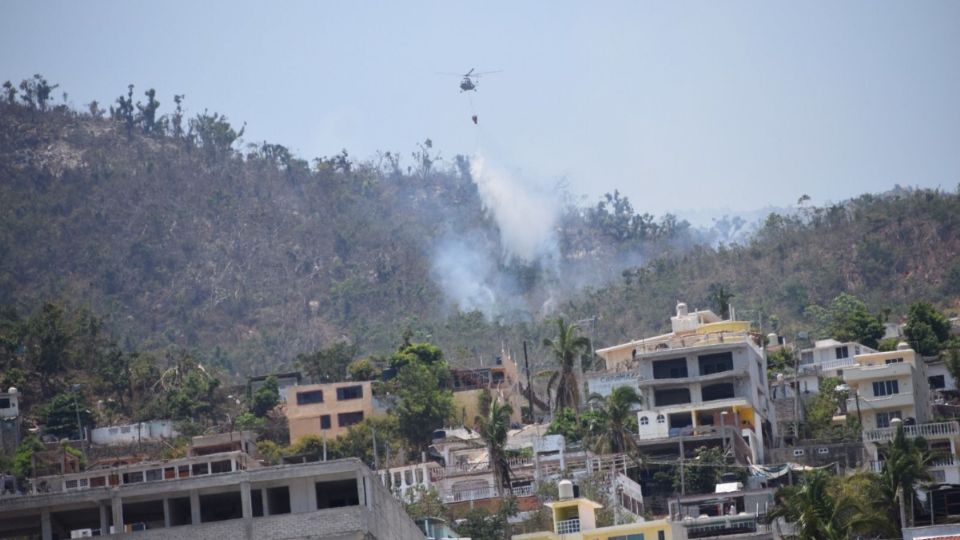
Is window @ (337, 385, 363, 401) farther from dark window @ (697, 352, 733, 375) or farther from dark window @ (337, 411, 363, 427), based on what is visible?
dark window @ (697, 352, 733, 375)

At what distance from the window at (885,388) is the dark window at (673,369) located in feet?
33.3

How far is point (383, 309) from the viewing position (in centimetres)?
19625

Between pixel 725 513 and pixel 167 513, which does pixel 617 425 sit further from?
pixel 167 513

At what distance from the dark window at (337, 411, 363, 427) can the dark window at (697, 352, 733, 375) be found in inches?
929

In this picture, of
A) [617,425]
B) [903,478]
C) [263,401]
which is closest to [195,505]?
[903,478]

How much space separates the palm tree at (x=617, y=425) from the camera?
99.6 metres

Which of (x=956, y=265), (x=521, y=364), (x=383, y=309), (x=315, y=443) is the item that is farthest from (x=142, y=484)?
(x=383, y=309)

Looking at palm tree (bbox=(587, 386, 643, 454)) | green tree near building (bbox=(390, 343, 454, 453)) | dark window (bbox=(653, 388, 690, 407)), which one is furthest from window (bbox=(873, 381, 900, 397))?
green tree near building (bbox=(390, 343, 454, 453))

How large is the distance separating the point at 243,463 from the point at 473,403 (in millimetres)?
39297

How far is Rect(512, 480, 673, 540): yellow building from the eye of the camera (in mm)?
78750

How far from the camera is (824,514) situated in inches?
2881

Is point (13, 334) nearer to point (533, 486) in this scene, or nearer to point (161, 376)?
point (161, 376)

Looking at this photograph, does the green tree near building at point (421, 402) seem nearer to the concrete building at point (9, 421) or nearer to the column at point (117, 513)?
the concrete building at point (9, 421)

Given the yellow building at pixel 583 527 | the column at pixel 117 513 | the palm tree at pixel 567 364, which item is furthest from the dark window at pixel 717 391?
the column at pixel 117 513
